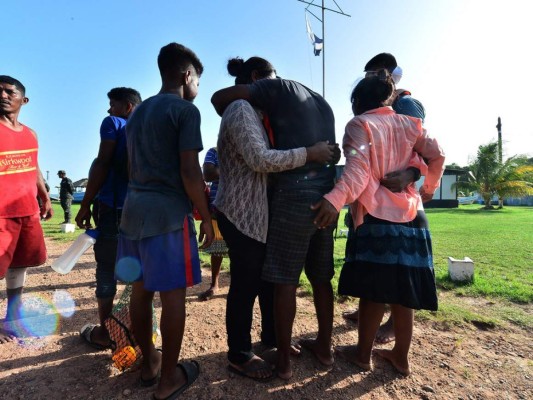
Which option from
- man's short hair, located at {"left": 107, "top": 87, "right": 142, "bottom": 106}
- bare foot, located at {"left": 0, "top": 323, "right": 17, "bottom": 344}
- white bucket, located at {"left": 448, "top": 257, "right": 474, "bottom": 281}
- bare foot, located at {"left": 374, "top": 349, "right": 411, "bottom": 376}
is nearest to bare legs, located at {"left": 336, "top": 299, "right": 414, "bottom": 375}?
bare foot, located at {"left": 374, "top": 349, "right": 411, "bottom": 376}

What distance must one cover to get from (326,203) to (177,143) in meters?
0.90

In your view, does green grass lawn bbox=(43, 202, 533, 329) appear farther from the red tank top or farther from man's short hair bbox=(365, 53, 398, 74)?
the red tank top

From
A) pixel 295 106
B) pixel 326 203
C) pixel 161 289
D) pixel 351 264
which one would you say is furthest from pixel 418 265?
pixel 161 289

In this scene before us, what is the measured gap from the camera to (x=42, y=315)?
10.3 ft

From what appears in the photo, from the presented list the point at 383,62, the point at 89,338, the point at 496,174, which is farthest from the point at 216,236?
the point at 496,174

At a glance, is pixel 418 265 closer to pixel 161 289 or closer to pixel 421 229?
pixel 421 229

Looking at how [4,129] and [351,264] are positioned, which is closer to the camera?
[351,264]

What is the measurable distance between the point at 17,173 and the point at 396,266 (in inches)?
116

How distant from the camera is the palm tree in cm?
2197

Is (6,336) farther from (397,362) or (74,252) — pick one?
(397,362)

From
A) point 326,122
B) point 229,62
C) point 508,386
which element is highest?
point 229,62

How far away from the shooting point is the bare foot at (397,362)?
213 centimetres

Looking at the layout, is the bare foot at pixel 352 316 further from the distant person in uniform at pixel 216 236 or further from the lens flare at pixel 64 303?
the lens flare at pixel 64 303

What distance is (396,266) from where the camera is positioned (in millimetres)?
2004
